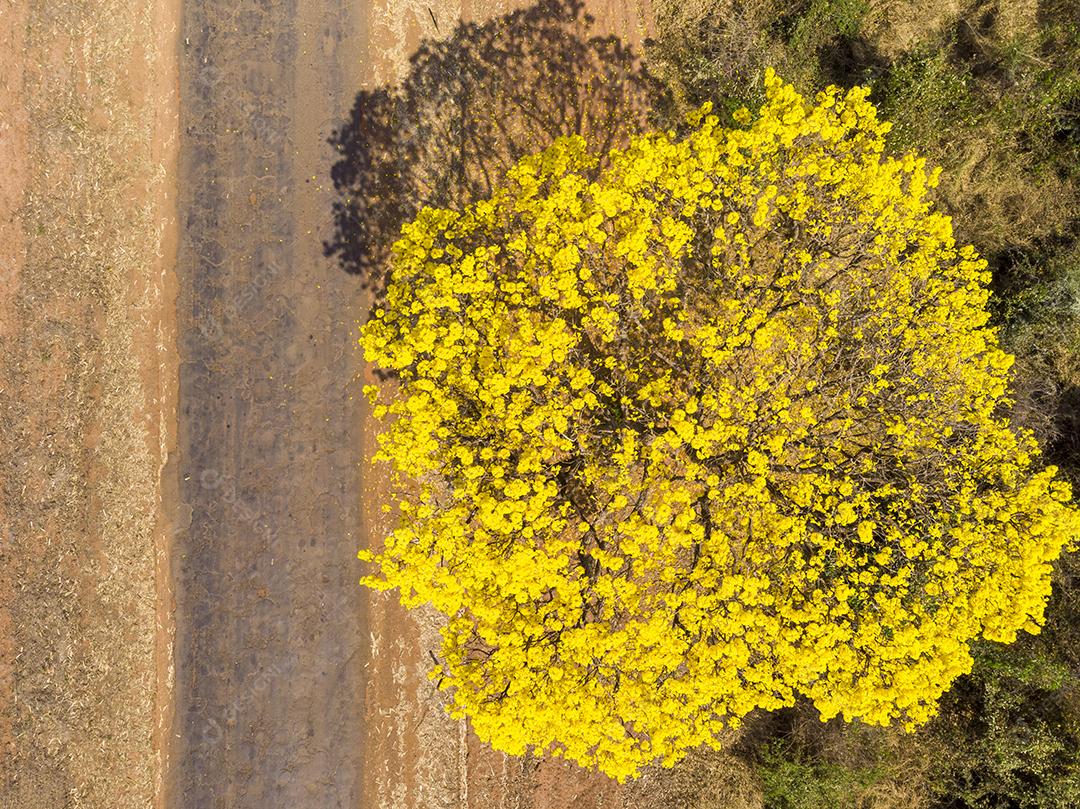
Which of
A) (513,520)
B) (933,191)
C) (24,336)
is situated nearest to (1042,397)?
(933,191)

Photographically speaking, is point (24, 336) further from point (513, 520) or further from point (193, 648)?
point (513, 520)

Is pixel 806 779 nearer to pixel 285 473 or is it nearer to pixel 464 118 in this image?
pixel 285 473

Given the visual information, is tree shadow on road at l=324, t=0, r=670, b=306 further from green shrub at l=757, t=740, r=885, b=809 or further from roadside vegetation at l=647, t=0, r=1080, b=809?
green shrub at l=757, t=740, r=885, b=809

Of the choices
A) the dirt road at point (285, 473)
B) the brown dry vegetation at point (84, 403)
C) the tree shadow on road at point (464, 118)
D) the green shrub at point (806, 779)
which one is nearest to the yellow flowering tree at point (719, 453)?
the tree shadow on road at point (464, 118)

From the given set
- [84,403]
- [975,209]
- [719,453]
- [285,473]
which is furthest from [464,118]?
[975,209]

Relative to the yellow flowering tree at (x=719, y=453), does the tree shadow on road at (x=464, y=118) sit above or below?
above

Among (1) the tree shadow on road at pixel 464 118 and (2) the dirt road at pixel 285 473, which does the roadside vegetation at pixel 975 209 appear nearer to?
(1) the tree shadow on road at pixel 464 118

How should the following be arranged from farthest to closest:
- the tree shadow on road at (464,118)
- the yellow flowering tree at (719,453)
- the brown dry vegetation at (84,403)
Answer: the tree shadow on road at (464,118) → the brown dry vegetation at (84,403) → the yellow flowering tree at (719,453)
